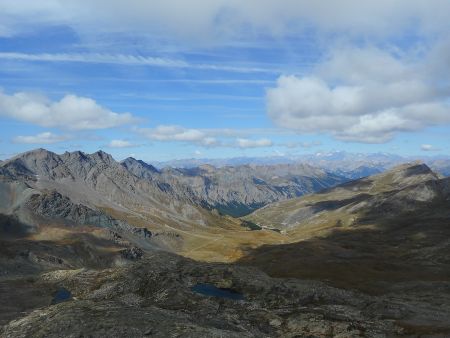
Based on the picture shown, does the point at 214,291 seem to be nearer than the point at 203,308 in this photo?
No

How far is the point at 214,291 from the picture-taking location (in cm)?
11119

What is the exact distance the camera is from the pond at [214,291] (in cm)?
10807

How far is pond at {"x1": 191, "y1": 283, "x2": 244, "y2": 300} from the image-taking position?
355 feet

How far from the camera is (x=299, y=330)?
83.5 metres

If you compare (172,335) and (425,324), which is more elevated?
(172,335)

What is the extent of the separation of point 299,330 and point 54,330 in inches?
1558

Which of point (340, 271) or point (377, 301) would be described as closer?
point (377, 301)

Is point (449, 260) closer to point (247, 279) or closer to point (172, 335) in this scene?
point (247, 279)

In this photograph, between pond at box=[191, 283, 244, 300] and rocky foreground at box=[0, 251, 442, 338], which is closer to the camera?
rocky foreground at box=[0, 251, 442, 338]

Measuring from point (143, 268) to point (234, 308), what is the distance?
31115 millimetres

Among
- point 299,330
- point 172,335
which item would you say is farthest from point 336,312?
point 172,335

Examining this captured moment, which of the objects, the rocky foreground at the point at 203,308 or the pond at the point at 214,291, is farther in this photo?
the pond at the point at 214,291

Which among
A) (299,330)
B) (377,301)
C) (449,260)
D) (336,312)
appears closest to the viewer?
(299,330)

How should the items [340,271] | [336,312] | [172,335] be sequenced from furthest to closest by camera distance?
[340,271], [336,312], [172,335]
